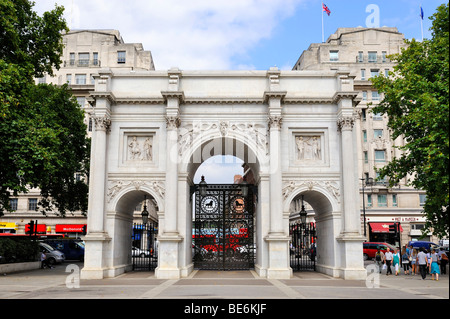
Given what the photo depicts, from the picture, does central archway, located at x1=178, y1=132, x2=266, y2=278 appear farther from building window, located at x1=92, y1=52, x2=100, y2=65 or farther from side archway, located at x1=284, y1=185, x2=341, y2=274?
building window, located at x1=92, y1=52, x2=100, y2=65

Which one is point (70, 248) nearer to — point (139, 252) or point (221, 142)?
point (139, 252)

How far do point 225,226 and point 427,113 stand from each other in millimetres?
13158

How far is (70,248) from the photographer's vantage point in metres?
43.8

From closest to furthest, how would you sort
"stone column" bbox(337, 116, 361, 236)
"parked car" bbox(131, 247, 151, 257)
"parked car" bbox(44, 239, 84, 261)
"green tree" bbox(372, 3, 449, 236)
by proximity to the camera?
"green tree" bbox(372, 3, 449, 236) < "stone column" bbox(337, 116, 361, 236) < "parked car" bbox(131, 247, 151, 257) < "parked car" bbox(44, 239, 84, 261)

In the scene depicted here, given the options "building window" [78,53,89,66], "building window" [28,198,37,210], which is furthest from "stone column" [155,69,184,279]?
"building window" [28,198,37,210]

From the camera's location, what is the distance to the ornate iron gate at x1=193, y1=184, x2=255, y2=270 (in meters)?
28.7

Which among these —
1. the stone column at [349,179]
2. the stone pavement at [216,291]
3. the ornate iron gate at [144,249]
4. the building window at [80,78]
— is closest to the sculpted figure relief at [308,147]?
the stone column at [349,179]

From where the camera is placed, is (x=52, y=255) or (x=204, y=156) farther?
(x=52, y=255)

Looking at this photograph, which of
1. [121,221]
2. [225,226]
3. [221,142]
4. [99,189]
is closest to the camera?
[99,189]

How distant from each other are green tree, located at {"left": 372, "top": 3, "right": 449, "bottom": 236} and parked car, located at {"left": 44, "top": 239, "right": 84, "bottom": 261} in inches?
1135

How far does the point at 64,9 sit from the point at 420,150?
22.7 metres

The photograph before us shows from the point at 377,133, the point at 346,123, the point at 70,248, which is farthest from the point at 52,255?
the point at 377,133

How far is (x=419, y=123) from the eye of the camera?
2316cm

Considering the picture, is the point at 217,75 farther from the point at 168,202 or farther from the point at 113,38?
the point at 113,38
